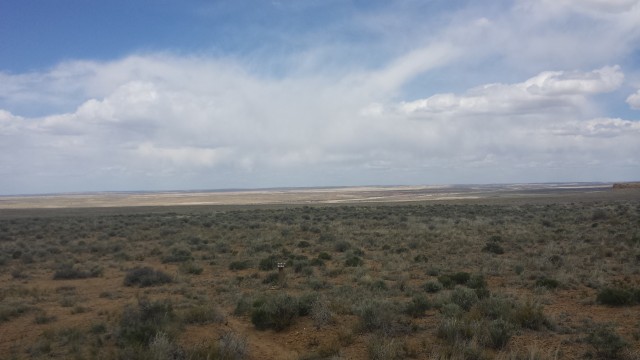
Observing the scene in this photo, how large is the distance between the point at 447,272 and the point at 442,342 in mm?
7644

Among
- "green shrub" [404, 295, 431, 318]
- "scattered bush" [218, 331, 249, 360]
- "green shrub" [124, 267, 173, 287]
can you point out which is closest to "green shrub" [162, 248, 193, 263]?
"green shrub" [124, 267, 173, 287]

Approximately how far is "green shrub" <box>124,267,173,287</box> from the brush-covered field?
46 mm

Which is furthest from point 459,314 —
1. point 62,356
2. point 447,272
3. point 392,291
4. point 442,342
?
point 62,356

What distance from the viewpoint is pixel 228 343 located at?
8.09 m

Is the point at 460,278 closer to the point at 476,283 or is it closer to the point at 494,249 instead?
the point at 476,283

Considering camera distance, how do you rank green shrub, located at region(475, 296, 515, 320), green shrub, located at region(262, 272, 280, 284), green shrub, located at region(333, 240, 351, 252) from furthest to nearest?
1. green shrub, located at region(333, 240, 351, 252)
2. green shrub, located at region(262, 272, 280, 284)
3. green shrub, located at region(475, 296, 515, 320)

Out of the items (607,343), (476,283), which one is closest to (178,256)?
(476,283)

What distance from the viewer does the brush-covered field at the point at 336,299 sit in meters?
8.23

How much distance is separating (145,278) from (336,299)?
7.04 m

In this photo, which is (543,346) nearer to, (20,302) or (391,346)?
(391,346)

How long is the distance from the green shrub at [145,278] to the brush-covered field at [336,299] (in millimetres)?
46

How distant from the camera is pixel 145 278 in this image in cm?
1530

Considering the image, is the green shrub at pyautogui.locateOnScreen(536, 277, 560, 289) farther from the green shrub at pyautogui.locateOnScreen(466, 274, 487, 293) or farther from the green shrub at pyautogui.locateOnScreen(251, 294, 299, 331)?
the green shrub at pyautogui.locateOnScreen(251, 294, 299, 331)

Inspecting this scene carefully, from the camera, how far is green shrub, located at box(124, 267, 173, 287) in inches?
601
